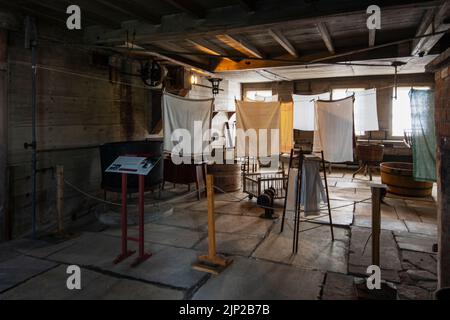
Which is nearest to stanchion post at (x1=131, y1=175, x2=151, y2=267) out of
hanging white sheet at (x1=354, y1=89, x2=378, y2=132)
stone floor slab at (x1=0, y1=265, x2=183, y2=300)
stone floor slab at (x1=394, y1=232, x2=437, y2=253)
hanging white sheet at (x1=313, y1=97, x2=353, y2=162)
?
stone floor slab at (x1=0, y1=265, x2=183, y2=300)

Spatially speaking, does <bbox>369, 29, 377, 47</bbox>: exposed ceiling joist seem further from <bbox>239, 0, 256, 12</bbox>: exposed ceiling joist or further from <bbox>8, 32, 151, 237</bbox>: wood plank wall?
<bbox>8, 32, 151, 237</bbox>: wood plank wall

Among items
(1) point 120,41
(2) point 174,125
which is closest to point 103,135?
(2) point 174,125

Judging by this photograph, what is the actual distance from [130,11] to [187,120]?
231 cm

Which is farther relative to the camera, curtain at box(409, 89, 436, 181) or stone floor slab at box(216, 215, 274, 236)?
stone floor slab at box(216, 215, 274, 236)

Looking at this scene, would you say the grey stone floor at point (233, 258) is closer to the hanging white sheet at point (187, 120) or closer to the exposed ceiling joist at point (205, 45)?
the hanging white sheet at point (187, 120)

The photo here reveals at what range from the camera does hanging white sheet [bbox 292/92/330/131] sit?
28.2 feet

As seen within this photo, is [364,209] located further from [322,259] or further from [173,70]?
[173,70]

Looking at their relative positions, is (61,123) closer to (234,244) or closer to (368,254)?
(234,244)

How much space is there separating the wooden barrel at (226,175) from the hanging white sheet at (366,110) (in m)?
3.90

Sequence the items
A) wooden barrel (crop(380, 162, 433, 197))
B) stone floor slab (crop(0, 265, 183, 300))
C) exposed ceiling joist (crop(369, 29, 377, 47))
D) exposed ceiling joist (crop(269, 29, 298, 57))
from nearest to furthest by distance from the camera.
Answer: stone floor slab (crop(0, 265, 183, 300)) → exposed ceiling joist (crop(369, 29, 377, 47)) → exposed ceiling joist (crop(269, 29, 298, 57)) → wooden barrel (crop(380, 162, 433, 197))

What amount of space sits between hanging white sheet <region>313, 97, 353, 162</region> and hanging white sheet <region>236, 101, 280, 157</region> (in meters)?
0.97

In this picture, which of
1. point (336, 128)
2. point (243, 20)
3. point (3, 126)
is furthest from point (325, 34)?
point (3, 126)

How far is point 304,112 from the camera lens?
8.68 metres
